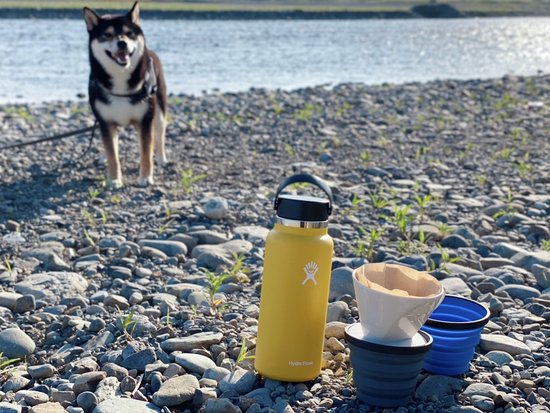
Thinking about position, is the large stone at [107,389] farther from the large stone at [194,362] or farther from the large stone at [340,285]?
the large stone at [340,285]

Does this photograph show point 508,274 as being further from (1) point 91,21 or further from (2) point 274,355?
(1) point 91,21

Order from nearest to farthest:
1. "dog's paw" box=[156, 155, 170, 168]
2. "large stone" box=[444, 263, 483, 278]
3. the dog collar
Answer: "large stone" box=[444, 263, 483, 278] < the dog collar < "dog's paw" box=[156, 155, 170, 168]

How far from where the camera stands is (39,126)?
10.4 m

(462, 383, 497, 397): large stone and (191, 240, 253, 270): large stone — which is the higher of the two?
(462, 383, 497, 397): large stone

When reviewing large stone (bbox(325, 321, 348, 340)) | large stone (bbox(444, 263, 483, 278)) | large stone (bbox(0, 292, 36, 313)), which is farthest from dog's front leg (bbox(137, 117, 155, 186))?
large stone (bbox(325, 321, 348, 340))

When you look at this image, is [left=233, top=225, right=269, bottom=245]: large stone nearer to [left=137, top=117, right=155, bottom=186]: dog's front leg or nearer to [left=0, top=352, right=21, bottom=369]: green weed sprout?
[left=137, top=117, right=155, bottom=186]: dog's front leg

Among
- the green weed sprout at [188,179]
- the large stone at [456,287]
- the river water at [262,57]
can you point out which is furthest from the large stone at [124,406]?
the river water at [262,57]

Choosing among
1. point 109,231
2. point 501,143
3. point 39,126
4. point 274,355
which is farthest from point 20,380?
point 39,126

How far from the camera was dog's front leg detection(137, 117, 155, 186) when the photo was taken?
6.79 meters

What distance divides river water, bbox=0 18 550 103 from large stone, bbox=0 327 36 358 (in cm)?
1122

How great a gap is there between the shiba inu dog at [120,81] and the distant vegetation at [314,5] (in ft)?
116

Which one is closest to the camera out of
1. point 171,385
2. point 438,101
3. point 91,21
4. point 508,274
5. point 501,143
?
point 171,385

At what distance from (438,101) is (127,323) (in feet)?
31.8

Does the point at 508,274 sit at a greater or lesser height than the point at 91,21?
lesser
